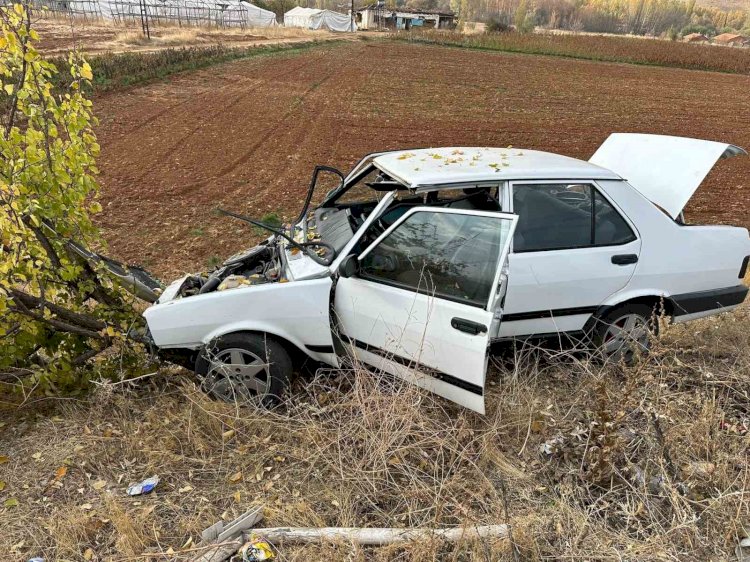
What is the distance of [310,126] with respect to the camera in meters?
13.6

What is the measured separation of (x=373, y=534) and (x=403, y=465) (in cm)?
53

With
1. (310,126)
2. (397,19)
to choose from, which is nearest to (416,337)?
(310,126)

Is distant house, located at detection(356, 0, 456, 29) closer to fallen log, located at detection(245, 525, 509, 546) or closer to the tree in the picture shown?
the tree

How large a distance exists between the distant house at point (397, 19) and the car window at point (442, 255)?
6519 centimetres

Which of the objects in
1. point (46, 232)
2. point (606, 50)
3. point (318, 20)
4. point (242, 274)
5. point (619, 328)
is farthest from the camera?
point (318, 20)

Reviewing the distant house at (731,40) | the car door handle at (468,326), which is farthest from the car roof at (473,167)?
the distant house at (731,40)

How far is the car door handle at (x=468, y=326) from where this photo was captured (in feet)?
9.69

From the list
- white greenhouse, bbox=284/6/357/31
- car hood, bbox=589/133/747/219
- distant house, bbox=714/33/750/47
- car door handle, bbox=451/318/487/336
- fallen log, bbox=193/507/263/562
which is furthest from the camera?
distant house, bbox=714/33/750/47

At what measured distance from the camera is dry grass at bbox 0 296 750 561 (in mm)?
2512

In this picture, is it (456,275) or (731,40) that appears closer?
(456,275)

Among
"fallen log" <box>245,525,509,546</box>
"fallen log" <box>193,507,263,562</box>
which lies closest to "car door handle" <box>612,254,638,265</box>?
"fallen log" <box>245,525,509,546</box>

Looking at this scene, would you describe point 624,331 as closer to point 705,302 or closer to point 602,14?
point 705,302

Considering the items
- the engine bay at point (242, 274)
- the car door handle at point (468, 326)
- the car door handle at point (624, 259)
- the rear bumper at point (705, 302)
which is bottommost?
the rear bumper at point (705, 302)

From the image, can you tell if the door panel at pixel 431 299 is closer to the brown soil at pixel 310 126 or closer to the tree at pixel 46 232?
the tree at pixel 46 232
